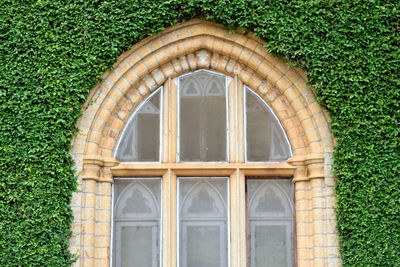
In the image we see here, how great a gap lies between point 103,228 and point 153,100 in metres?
1.59

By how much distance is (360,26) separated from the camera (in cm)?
614

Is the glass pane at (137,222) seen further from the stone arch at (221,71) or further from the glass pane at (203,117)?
the glass pane at (203,117)

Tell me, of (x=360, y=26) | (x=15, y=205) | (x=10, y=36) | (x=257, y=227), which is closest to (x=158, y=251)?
(x=257, y=227)

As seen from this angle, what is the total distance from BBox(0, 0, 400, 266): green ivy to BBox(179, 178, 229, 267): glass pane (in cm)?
127

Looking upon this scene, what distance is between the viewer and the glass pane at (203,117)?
648 cm

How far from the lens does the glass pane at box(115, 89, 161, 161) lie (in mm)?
6457

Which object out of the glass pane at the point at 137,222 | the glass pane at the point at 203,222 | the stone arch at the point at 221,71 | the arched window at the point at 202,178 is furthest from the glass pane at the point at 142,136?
the glass pane at the point at 203,222

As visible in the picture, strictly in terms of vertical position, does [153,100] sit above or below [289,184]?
above

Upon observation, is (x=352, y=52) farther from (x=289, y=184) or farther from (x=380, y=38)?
(x=289, y=184)

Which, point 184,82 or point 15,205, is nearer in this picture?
point 15,205

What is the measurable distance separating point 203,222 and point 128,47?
215 cm

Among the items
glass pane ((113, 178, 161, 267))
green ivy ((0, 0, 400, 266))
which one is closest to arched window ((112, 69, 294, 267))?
glass pane ((113, 178, 161, 267))

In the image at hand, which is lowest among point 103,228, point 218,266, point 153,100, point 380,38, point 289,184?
point 218,266

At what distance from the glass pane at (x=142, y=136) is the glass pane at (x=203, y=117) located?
302 mm
